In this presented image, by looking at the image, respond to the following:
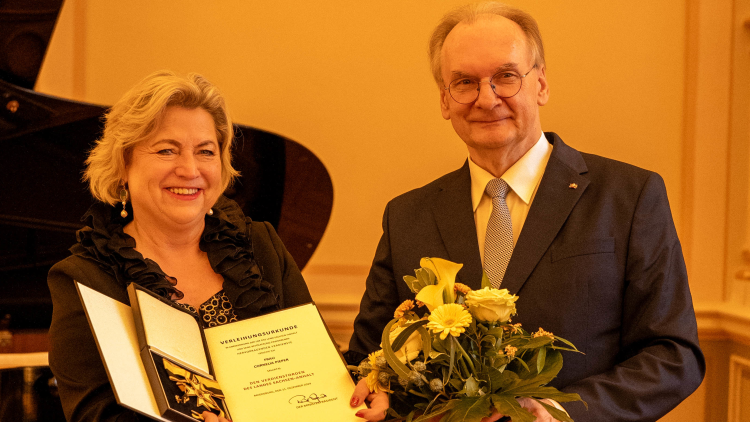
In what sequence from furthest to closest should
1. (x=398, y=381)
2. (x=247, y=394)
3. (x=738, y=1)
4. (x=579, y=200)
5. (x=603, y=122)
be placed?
(x=603, y=122)
(x=738, y=1)
(x=579, y=200)
(x=247, y=394)
(x=398, y=381)

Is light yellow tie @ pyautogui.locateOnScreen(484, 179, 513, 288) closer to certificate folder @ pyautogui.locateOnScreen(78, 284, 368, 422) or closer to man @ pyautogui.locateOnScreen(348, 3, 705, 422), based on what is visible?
man @ pyautogui.locateOnScreen(348, 3, 705, 422)

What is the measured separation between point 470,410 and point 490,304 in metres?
0.23

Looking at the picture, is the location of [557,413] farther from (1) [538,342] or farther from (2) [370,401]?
(2) [370,401]

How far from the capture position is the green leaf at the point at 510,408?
1.35m

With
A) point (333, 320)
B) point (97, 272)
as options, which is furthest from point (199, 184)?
point (333, 320)

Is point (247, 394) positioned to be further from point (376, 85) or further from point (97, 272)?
point (376, 85)

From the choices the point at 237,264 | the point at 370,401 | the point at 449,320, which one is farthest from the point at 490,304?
the point at 237,264

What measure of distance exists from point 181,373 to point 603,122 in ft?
10.9

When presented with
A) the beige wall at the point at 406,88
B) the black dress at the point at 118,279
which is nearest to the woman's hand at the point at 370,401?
the black dress at the point at 118,279

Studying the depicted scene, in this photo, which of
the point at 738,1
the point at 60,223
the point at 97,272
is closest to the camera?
the point at 97,272

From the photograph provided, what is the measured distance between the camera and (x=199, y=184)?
6.36ft

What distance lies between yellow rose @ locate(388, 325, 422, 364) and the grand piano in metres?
2.04

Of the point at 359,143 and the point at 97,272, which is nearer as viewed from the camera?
the point at 97,272

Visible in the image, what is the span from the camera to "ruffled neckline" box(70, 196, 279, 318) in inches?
71.2
